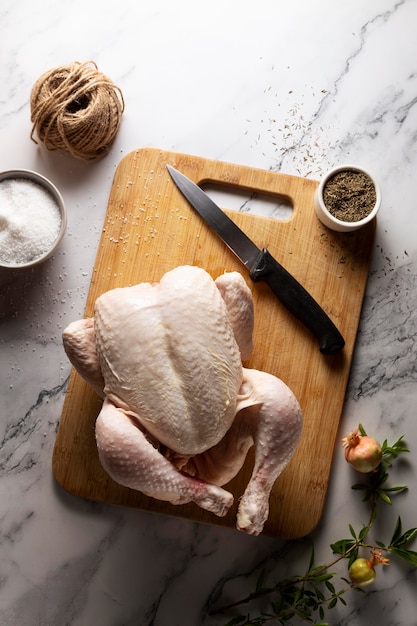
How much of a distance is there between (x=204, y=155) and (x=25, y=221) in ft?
1.84

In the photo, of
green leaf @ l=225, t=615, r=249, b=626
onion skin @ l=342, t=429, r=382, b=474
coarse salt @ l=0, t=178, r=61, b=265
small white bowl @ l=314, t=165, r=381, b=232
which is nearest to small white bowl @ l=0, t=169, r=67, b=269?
coarse salt @ l=0, t=178, r=61, b=265

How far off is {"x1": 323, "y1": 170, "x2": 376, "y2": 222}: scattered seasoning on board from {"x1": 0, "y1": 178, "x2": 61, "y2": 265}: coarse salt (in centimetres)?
76

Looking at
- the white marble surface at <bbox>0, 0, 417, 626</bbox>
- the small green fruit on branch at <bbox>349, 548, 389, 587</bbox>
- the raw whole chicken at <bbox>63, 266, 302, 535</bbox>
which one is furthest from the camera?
the white marble surface at <bbox>0, 0, 417, 626</bbox>

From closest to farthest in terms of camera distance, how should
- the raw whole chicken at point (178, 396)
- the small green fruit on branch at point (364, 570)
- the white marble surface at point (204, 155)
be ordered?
1. the raw whole chicken at point (178, 396)
2. the small green fruit on branch at point (364, 570)
3. the white marble surface at point (204, 155)

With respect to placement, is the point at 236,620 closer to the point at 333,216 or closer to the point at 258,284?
the point at 258,284

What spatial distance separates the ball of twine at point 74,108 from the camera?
1.83 metres

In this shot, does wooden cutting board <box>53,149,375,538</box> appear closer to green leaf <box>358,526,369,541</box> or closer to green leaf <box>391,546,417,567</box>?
green leaf <box>358,526,369,541</box>

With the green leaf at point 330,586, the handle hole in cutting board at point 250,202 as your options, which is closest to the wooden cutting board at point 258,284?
the handle hole in cutting board at point 250,202

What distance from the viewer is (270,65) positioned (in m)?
2.02

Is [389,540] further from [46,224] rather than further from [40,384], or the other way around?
[46,224]

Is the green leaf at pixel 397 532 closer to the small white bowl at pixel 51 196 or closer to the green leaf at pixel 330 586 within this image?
the green leaf at pixel 330 586

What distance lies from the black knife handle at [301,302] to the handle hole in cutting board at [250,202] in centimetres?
16

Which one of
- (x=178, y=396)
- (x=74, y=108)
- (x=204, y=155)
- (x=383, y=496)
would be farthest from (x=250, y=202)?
(x=383, y=496)

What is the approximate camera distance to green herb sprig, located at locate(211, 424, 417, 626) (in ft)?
6.00
